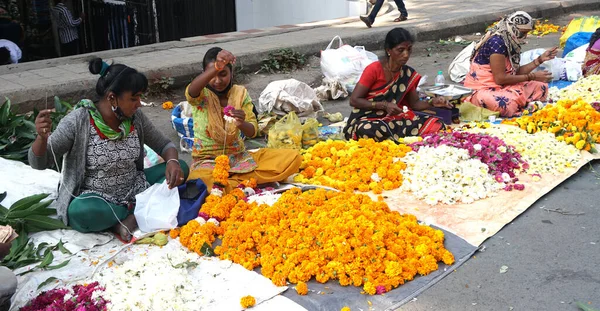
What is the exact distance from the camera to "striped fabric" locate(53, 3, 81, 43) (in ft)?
33.6

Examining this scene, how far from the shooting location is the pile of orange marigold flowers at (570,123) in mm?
5250

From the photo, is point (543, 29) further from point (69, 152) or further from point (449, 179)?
point (69, 152)

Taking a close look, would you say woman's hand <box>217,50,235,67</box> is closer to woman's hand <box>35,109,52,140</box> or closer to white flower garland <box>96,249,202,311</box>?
woman's hand <box>35,109,52,140</box>

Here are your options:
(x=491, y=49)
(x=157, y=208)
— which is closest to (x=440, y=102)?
(x=491, y=49)

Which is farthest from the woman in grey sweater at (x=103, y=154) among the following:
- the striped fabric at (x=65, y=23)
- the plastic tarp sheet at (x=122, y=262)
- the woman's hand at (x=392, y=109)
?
the striped fabric at (x=65, y=23)

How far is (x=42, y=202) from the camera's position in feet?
13.3

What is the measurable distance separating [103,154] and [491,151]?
3011 mm

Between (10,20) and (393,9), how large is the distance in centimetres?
723

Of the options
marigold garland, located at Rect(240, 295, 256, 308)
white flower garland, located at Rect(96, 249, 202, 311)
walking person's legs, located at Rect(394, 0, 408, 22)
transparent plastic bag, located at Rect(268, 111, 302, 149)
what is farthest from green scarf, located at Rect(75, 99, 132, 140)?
walking person's legs, located at Rect(394, 0, 408, 22)

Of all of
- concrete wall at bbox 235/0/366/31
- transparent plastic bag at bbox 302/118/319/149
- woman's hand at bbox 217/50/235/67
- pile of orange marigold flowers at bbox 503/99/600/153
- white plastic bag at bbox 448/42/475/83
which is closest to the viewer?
woman's hand at bbox 217/50/235/67

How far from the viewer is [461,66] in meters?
7.91

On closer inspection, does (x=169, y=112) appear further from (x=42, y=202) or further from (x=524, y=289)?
(x=524, y=289)

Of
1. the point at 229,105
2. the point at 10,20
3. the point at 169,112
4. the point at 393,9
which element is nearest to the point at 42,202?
the point at 229,105

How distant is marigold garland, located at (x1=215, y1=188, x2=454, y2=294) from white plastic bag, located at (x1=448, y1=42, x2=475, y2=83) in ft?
14.6
